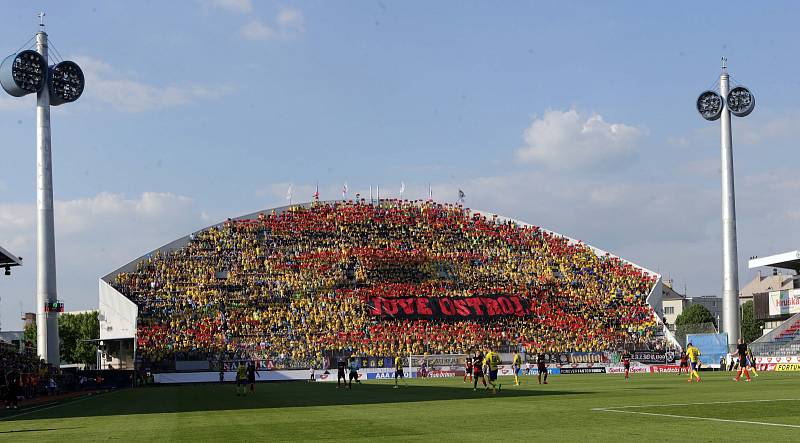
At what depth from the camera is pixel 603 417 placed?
22094mm

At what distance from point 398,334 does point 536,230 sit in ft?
Answer: 95.4

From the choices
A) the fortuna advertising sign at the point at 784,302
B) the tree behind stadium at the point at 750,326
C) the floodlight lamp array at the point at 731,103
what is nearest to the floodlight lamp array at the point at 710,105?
the floodlight lamp array at the point at 731,103

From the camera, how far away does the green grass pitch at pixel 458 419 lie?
18531 mm

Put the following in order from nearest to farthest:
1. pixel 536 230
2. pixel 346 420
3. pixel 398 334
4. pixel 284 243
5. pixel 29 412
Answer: pixel 346 420 → pixel 29 412 → pixel 398 334 → pixel 284 243 → pixel 536 230

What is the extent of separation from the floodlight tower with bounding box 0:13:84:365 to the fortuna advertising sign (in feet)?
210

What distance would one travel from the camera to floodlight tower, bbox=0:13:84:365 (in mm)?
69875

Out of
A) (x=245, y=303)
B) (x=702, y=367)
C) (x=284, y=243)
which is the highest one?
(x=284, y=243)

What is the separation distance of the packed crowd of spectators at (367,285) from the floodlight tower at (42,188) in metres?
7.38

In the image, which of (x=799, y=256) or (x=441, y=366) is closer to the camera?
(x=441, y=366)

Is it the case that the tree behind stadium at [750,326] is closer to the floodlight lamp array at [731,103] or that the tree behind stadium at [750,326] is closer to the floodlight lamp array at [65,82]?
the floodlight lamp array at [731,103]

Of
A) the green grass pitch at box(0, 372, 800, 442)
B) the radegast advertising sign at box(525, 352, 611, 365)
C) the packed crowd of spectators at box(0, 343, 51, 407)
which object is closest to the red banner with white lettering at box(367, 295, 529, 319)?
A: the radegast advertising sign at box(525, 352, 611, 365)

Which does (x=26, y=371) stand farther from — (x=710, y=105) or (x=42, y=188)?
(x=710, y=105)

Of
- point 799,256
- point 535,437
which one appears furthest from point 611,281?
point 535,437

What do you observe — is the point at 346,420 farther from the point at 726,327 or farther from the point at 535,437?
the point at 726,327
